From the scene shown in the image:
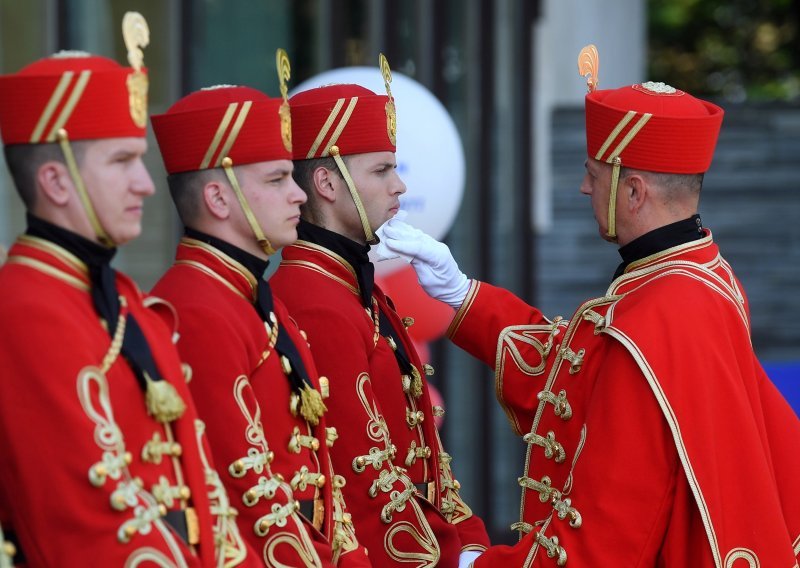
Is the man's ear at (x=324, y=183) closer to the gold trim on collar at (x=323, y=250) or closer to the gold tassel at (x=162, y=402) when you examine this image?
the gold trim on collar at (x=323, y=250)

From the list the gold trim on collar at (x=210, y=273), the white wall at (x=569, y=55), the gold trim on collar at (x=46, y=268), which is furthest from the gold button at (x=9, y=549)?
the white wall at (x=569, y=55)

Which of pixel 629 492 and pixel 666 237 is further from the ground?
pixel 666 237

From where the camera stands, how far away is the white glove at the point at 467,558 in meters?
3.88

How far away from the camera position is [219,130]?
3.23 metres

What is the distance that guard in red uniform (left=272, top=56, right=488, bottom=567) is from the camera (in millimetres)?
3619

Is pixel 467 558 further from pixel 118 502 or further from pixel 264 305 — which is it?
pixel 118 502

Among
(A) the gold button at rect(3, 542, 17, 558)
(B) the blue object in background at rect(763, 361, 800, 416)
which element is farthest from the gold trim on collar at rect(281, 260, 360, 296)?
(B) the blue object in background at rect(763, 361, 800, 416)

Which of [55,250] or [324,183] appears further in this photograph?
[324,183]

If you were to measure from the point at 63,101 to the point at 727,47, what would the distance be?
18091 millimetres

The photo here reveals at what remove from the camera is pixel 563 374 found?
12.9 ft

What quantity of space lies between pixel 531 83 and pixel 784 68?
9.67 meters

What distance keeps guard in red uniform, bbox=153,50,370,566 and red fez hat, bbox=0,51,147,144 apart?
0.46m

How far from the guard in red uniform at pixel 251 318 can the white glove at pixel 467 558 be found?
0.57 m

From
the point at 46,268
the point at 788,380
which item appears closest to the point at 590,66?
the point at 788,380
